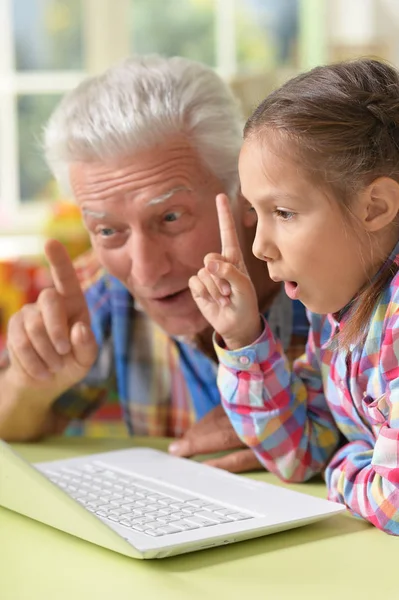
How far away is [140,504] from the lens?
105 centimetres

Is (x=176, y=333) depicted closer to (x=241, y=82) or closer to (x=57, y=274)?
(x=57, y=274)

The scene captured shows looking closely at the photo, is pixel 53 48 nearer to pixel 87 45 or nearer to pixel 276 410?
pixel 87 45

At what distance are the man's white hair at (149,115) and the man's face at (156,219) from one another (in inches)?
0.8

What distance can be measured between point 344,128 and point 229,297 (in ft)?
1.01

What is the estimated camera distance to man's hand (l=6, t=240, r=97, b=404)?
1.45 meters

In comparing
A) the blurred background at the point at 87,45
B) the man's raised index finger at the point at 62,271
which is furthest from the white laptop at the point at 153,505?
the blurred background at the point at 87,45

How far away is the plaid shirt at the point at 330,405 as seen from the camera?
0.96 meters

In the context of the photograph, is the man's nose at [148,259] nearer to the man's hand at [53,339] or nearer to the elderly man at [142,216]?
the elderly man at [142,216]

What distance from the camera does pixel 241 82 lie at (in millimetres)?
3543

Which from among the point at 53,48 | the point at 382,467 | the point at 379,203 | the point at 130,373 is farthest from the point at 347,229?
the point at 53,48

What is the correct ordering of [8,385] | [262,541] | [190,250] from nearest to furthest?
[262,541], [190,250], [8,385]

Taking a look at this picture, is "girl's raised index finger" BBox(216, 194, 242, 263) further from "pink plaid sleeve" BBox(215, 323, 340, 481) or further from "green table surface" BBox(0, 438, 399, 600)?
"green table surface" BBox(0, 438, 399, 600)

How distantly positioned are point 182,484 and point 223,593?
1.13 feet

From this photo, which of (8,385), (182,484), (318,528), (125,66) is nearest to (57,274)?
(8,385)
